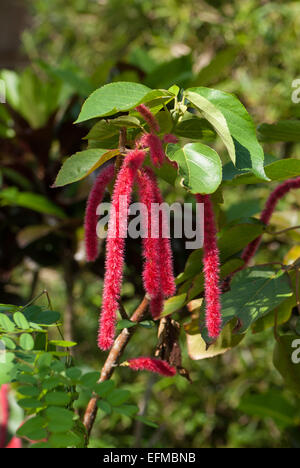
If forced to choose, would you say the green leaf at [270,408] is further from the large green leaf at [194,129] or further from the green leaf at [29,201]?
the large green leaf at [194,129]

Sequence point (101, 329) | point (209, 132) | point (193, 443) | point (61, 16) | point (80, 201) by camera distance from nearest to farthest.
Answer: point (101, 329) < point (209, 132) < point (80, 201) < point (193, 443) < point (61, 16)

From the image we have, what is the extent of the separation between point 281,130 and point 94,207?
0.79 ft

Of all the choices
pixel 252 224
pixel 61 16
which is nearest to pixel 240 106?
pixel 252 224

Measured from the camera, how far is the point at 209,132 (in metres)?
0.56

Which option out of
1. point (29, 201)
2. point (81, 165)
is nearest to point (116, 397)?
point (81, 165)

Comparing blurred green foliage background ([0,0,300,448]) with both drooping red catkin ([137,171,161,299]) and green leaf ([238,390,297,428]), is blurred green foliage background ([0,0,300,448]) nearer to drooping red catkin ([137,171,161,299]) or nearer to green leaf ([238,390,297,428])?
green leaf ([238,390,297,428])

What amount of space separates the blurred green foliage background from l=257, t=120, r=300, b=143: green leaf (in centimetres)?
5

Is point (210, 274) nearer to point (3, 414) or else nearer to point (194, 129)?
point (194, 129)

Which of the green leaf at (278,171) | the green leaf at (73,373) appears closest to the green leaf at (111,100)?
the green leaf at (278,171)

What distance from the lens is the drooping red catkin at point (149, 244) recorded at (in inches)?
18.4

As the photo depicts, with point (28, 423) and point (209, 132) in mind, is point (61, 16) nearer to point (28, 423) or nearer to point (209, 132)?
point (209, 132)

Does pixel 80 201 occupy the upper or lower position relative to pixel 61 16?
lower
